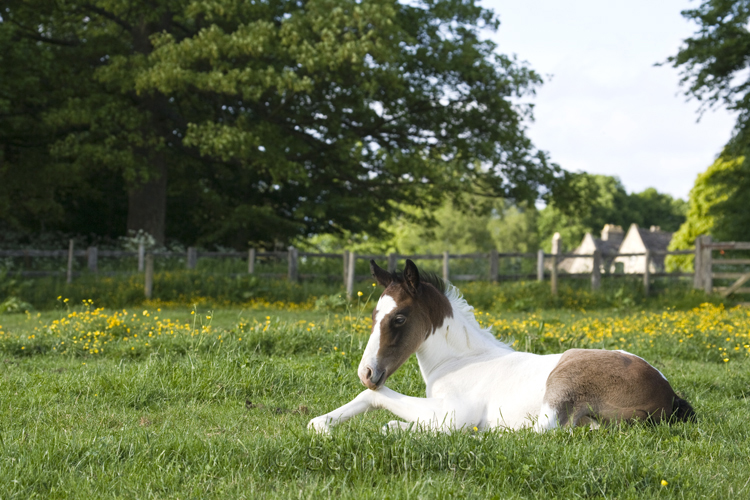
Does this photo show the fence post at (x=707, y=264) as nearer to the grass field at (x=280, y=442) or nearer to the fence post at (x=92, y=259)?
the grass field at (x=280, y=442)

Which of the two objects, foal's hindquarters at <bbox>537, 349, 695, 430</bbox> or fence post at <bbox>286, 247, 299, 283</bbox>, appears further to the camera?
fence post at <bbox>286, 247, 299, 283</bbox>

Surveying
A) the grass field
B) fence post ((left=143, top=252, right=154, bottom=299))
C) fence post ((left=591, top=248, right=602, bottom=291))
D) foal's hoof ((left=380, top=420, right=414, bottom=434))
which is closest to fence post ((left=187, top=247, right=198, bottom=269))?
fence post ((left=143, top=252, right=154, bottom=299))

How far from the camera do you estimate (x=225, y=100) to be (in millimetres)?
21266

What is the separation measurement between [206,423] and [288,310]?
11.2 metres

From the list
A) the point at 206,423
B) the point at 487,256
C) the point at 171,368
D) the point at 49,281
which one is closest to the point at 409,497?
the point at 206,423

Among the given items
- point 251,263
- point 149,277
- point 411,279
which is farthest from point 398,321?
point 251,263

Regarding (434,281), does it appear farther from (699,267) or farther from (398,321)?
(699,267)

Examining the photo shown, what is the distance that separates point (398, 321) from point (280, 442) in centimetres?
103

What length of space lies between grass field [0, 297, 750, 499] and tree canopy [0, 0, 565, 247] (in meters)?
12.7

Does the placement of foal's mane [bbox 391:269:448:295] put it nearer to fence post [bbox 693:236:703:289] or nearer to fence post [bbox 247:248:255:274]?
fence post [bbox 247:248:255:274]

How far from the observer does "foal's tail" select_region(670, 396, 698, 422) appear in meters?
3.98

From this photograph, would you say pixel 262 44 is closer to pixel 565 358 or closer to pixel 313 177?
pixel 313 177

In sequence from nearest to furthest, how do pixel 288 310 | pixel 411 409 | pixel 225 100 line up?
1. pixel 411 409
2. pixel 288 310
3. pixel 225 100

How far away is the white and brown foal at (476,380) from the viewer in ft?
12.5
